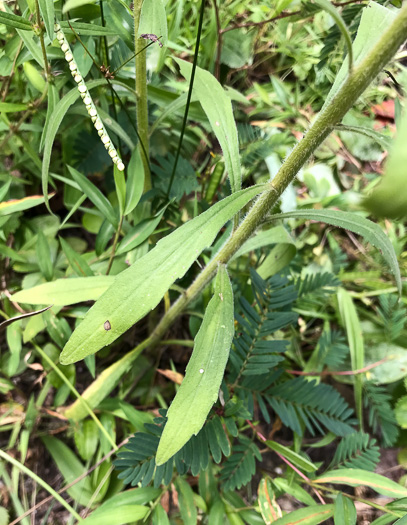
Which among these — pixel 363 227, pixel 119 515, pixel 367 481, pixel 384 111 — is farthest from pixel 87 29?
pixel 384 111

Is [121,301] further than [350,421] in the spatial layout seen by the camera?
No

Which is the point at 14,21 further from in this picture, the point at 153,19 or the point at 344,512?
the point at 344,512

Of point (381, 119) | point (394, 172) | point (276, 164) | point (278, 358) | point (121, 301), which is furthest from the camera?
point (381, 119)

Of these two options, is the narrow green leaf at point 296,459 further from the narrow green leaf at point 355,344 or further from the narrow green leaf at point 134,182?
Result: the narrow green leaf at point 134,182

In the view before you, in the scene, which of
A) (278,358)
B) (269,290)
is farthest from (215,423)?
(269,290)

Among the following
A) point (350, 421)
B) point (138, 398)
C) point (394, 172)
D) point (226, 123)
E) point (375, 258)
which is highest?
point (394, 172)

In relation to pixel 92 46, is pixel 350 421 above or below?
below

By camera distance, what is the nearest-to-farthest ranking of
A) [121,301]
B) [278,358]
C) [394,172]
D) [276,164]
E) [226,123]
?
[394,172], [121,301], [226,123], [278,358], [276,164]

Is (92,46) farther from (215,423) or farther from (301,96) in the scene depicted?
(301,96)
